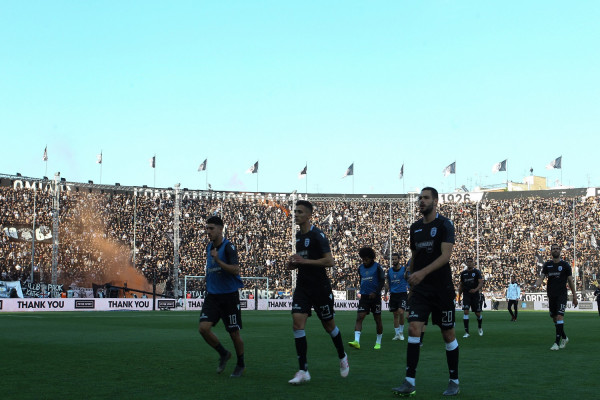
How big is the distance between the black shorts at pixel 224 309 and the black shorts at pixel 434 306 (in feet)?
9.60

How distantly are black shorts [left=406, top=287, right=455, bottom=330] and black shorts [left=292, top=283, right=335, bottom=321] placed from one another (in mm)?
1537

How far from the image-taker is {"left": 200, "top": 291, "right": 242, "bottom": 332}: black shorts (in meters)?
10.3

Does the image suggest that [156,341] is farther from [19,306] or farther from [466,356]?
[19,306]

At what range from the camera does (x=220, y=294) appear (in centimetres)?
1034

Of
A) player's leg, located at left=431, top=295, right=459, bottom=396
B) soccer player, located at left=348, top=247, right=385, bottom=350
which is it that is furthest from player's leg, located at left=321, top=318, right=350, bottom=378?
soccer player, located at left=348, top=247, right=385, bottom=350

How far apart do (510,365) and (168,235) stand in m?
57.5

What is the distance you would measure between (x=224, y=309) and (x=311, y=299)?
1468 mm

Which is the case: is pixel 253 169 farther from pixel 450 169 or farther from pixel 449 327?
pixel 449 327

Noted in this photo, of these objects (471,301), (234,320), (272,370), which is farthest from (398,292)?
(234,320)

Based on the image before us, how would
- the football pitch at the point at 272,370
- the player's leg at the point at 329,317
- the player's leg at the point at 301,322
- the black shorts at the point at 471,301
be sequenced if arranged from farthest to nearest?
the black shorts at the point at 471,301, the player's leg at the point at 329,317, the player's leg at the point at 301,322, the football pitch at the point at 272,370

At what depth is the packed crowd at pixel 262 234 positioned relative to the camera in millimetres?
60759

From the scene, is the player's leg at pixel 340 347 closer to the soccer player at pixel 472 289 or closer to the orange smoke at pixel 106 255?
the soccer player at pixel 472 289

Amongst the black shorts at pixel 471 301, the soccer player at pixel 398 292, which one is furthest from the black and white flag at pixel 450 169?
the soccer player at pixel 398 292

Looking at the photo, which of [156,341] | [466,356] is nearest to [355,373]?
[466,356]
